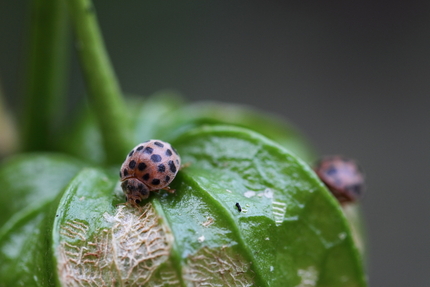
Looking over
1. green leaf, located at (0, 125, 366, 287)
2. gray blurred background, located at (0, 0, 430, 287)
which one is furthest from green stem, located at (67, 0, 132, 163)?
gray blurred background, located at (0, 0, 430, 287)

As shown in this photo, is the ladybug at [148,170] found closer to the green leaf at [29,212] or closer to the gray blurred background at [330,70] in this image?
the green leaf at [29,212]

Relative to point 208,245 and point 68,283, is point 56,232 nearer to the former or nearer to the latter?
point 68,283

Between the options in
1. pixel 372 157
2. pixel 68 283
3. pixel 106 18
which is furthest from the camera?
pixel 372 157

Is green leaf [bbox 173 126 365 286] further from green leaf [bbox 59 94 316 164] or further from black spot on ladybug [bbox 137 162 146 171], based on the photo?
green leaf [bbox 59 94 316 164]

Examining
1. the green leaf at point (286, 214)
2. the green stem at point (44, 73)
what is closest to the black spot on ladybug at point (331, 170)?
the green leaf at point (286, 214)

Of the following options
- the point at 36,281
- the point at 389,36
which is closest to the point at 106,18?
the point at 389,36

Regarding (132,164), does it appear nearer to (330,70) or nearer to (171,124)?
(171,124)

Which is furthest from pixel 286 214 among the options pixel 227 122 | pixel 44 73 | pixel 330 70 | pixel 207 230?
pixel 330 70
